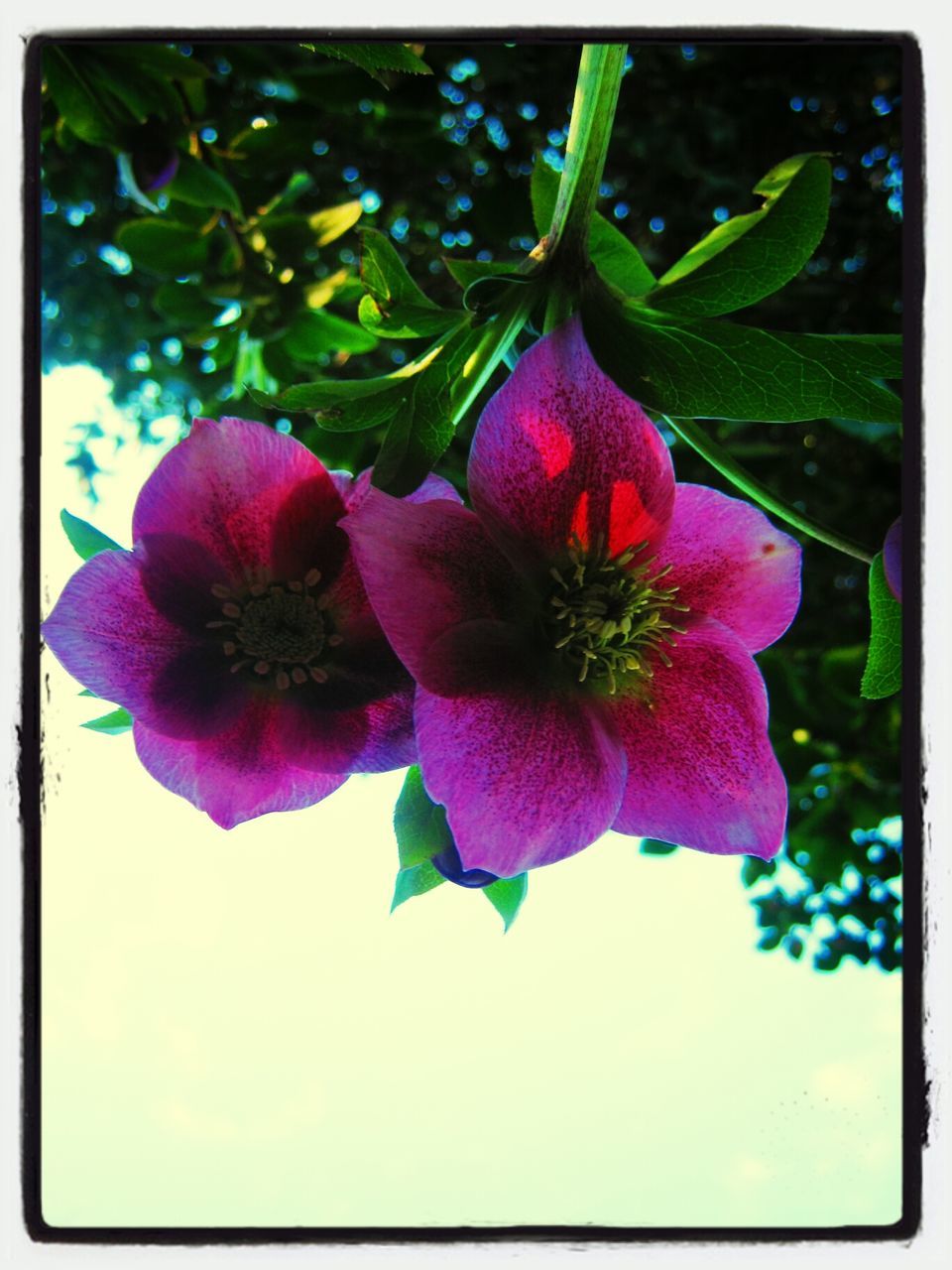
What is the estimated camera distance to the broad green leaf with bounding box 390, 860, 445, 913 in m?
0.39

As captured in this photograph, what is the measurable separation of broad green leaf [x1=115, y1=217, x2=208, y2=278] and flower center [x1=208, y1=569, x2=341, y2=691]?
0.98ft

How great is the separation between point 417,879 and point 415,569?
0.12m

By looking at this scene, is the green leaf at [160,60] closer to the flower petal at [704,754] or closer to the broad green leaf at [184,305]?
the broad green leaf at [184,305]

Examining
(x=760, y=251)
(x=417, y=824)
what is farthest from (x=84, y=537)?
(x=760, y=251)

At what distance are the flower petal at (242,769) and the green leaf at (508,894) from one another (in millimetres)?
78

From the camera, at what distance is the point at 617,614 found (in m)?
0.37

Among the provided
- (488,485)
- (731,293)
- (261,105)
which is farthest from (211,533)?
(261,105)

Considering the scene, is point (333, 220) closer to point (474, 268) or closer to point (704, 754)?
point (474, 268)

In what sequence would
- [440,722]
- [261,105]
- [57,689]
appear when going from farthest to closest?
[261,105], [57,689], [440,722]

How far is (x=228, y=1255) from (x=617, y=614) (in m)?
0.34

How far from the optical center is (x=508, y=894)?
1.36 feet

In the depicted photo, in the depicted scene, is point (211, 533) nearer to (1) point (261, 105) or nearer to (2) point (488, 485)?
(2) point (488, 485)

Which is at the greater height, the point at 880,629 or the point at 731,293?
the point at 731,293

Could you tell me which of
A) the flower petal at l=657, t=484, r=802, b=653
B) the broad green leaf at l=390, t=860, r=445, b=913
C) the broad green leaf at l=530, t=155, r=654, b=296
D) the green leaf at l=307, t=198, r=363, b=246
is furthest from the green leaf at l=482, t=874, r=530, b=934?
the green leaf at l=307, t=198, r=363, b=246
